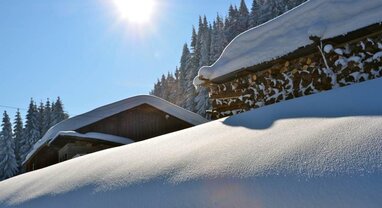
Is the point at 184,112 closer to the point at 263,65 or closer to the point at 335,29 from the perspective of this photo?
the point at 263,65

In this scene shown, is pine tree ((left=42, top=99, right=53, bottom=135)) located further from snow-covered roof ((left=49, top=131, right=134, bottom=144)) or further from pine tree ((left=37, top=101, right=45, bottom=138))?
snow-covered roof ((left=49, top=131, right=134, bottom=144))

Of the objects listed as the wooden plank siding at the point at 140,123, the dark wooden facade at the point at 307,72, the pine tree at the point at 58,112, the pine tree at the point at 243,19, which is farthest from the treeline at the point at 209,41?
the dark wooden facade at the point at 307,72

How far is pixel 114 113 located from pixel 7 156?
26.4 metres

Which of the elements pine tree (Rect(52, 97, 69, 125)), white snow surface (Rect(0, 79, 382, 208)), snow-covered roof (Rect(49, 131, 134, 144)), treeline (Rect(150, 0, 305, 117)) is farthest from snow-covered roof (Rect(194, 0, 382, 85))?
pine tree (Rect(52, 97, 69, 125))

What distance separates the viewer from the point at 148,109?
41.2 feet

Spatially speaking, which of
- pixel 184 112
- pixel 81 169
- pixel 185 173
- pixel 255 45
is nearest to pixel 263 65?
pixel 255 45

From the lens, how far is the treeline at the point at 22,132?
34.0 meters

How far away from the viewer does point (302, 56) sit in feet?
19.3

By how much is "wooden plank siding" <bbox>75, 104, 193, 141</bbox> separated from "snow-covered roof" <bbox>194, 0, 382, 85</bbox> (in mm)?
5406

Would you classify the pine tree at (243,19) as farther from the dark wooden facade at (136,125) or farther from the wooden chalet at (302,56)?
the wooden chalet at (302,56)

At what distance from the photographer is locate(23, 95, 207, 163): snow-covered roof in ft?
37.3

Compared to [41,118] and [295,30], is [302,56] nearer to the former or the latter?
[295,30]

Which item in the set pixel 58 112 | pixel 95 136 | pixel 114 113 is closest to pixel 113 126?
pixel 114 113

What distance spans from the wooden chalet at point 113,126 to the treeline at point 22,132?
76.7ft
